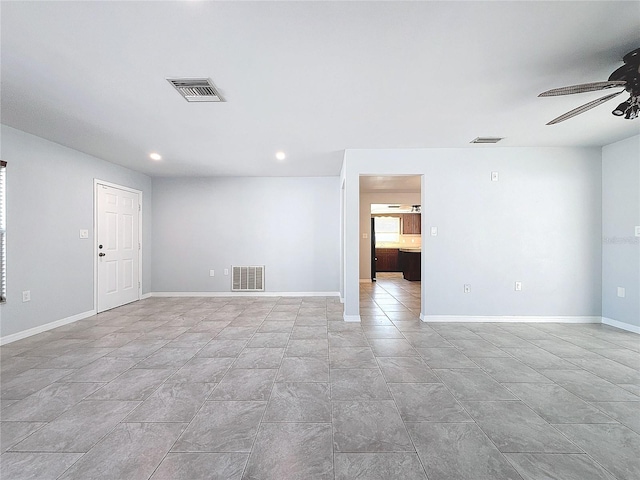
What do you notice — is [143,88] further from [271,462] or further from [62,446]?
[271,462]

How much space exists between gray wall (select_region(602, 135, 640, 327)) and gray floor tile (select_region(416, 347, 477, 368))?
2.74 meters

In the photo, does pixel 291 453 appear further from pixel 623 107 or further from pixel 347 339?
pixel 623 107

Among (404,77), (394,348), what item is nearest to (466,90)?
(404,77)

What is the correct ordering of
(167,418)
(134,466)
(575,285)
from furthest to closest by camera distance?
(575,285) → (167,418) → (134,466)

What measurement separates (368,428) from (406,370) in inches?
36.4

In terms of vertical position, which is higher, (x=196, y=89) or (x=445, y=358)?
(x=196, y=89)

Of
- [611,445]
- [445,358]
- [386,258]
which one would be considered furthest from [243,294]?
[386,258]

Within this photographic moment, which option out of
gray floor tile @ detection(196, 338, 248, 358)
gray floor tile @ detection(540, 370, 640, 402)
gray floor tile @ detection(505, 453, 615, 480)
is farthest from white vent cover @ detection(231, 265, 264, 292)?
gray floor tile @ detection(505, 453, 615, 480)

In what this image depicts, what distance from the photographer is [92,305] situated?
4.51m

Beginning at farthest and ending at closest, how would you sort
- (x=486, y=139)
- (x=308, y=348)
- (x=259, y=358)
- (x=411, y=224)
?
(x=411, y=224) → (x=486, y=139) → (x=308, y=348) → (x=259, y=358)

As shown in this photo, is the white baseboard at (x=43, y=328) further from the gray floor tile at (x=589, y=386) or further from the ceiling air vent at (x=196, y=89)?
the gray floor tile at (x=589, y=386)

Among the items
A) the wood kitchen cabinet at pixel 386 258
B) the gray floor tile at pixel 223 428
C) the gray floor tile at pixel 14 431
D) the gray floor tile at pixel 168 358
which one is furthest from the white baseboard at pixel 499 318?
the wood kitchen cabinet at pixel 386 258

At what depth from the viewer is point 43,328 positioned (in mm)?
3680

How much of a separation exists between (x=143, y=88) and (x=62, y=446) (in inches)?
103
